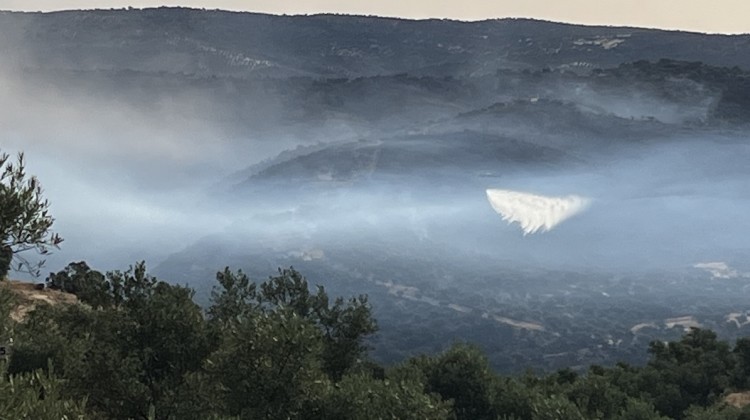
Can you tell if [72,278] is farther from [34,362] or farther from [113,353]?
[113,353]

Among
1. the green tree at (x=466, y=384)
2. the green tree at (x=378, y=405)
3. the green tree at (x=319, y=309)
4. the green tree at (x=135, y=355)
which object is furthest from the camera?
the green tree at (x=466, y=384)

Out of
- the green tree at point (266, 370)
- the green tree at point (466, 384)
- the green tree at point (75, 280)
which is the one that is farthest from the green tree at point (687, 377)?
the green tree at point (75, 280)

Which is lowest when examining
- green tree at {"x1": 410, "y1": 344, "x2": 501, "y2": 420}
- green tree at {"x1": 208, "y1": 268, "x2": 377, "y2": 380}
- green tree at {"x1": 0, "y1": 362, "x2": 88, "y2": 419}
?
green tree at {"x1": 410, "y1": 344, "x2": 501, "y2": 420}

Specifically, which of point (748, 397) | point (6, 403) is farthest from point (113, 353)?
point (748, 397)

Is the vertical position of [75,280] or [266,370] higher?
[75,280]

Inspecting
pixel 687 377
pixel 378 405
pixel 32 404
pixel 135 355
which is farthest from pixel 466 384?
pixel 32 404

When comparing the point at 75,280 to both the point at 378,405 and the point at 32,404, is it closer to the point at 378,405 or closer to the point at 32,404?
the point at 378,405

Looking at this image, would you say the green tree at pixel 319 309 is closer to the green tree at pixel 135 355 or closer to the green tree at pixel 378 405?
the green tree at pixel 135 355

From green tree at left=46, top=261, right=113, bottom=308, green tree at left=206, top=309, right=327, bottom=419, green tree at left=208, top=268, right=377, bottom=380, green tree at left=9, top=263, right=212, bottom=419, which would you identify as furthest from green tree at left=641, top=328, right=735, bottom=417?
green tree at left=46, top=261, right=113, bottom=308

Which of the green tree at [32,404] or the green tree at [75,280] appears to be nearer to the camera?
the green tree at [32,404]

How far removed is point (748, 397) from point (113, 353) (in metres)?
101

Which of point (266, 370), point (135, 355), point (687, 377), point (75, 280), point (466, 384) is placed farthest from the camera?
point (75, 280)

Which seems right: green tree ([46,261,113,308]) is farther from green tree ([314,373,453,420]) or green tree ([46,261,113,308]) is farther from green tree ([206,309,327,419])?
green tree ([314,373,453,420])

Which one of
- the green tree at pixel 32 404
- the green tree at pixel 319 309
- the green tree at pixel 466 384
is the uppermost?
the green tree at pixel 319 309
